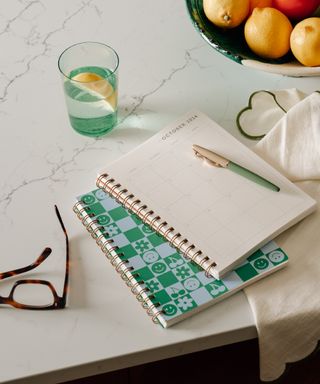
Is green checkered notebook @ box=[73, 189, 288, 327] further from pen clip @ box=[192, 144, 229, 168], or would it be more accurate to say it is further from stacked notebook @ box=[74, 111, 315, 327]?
pen clip @ box=[192, 144, 229, 168]

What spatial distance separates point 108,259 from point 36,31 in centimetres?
55

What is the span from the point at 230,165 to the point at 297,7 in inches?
12.8

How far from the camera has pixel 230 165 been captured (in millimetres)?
972

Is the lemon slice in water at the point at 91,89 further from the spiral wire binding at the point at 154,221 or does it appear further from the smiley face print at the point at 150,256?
the smiley face print at the point at 150,256

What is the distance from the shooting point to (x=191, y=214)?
928mm

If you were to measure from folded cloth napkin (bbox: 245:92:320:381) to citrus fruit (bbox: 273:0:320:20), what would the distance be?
24 centimetres

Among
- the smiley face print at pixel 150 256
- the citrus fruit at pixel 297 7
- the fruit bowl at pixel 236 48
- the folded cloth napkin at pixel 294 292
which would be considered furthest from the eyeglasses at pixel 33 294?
the citrus fruit at pixel 297 7

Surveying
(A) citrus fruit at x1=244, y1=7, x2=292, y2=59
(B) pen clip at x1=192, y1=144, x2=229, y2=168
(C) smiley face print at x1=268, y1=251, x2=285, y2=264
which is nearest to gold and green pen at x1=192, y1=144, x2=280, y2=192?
(B) pen clip at x1=192, y1=144, x2=229, y2=168

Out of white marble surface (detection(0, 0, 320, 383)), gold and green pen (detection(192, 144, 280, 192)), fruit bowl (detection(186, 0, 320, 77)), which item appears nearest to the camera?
white marble surface (detection(0, 0, 320, 383))

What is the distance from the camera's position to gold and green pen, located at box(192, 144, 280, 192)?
95 centimetres

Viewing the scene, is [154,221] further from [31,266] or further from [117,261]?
[31,266]

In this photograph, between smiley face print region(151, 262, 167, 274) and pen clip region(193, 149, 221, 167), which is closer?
smiley face print region(151, 262, 167, 274)

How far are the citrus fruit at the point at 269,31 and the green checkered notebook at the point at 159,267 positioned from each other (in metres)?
0.36

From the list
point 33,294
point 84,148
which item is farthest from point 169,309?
point 84,148
